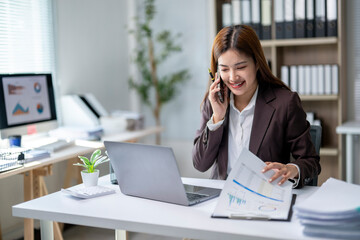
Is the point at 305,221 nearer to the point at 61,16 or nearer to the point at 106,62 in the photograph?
the point at 61,16

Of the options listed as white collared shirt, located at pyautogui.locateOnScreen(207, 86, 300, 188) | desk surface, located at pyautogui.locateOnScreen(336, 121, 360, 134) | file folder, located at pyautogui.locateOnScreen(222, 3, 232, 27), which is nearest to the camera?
white collared shirt, located at pyautogui.locateOnScreen(207, 86, 300, 188)

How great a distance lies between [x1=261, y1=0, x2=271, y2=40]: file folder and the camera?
3.50 m

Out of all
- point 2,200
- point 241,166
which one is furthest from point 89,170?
point 2,200

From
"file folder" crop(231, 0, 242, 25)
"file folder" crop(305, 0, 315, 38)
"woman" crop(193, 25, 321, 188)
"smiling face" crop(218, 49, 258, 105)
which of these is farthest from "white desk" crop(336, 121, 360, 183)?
"smiling face" crop(218, 49, 258, 105)

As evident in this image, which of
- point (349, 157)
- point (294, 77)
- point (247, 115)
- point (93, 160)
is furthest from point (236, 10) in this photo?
point (93, 160)

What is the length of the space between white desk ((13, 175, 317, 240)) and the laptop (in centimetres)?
3

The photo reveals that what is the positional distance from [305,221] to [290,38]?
101 inches

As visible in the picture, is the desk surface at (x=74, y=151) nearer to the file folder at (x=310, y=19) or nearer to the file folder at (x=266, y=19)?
the file folder at (x=266, y=19)

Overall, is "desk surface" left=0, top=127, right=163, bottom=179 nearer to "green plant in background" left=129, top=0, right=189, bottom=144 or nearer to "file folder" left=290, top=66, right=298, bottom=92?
"green plant in background" left=129, top=0, right=189, bottom=144

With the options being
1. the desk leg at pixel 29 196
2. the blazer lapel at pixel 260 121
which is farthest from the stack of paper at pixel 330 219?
the desk leg at pixel 29 196

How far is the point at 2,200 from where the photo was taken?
9.75ft

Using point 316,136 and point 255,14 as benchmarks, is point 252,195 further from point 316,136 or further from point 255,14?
point 255,14

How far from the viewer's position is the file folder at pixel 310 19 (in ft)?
11.1

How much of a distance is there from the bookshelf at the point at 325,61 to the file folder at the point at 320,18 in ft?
0.16
